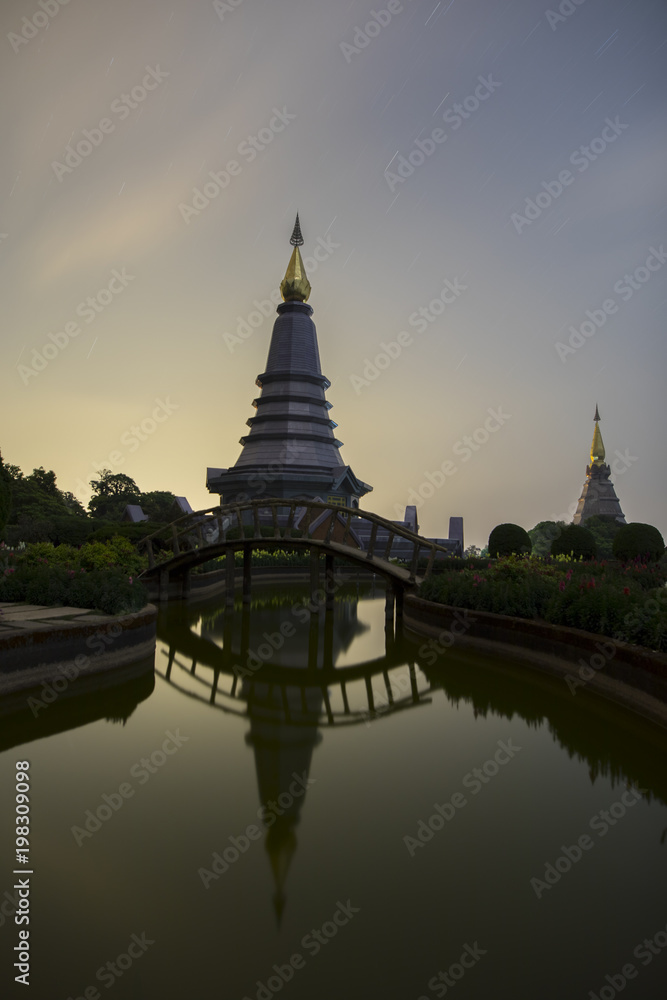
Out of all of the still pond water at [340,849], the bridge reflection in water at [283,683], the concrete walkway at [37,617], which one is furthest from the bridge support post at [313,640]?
the concrete walkway at [37,617]

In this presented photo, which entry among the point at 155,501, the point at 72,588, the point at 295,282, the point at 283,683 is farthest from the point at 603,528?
the point at 72,588

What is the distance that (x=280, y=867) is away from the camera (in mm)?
4465

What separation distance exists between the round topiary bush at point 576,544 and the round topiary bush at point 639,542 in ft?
3.54

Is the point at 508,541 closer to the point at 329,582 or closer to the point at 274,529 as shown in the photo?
the point at 329,582

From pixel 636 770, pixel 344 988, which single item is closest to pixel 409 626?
pixel 636 770

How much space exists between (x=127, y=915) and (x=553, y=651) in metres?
8.65

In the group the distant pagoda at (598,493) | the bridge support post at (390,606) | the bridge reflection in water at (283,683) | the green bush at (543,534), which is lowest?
the bridge reflection in water at (283,683)

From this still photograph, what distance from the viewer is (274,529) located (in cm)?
2006

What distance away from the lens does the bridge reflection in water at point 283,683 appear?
19.9 ft

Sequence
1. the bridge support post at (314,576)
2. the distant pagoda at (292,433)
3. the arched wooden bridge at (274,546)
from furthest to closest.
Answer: the distant pagoda at (292,433)
the bridge support post at (314,576)
the arched wooden bridge at (274,546)

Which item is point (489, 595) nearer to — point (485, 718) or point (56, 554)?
point (485, 718)

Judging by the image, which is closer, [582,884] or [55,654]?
[582,884]

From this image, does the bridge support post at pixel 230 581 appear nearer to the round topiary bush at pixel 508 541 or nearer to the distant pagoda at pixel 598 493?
the round topiary bush at pixel 508 541

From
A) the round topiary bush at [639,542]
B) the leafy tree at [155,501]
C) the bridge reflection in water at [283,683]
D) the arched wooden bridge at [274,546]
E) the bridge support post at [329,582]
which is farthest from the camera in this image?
the leafy tree at [155,501]
